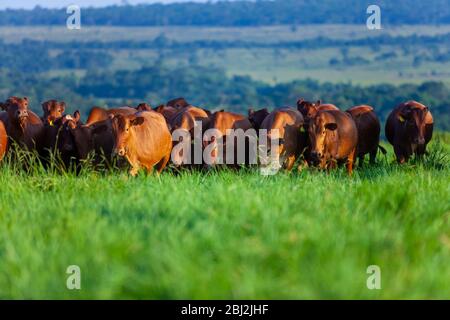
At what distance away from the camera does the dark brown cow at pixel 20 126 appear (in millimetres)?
16422

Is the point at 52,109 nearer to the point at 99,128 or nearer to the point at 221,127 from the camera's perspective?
the point at 99,128

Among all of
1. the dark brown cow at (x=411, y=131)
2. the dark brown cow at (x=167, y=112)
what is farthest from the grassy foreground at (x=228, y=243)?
the dark brown cow at (x=411, y=131)

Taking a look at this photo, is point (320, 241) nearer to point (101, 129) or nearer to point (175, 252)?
point (175, 252)

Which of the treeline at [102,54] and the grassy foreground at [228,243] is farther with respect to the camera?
the treeline at [102,54]

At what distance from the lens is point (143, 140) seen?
15477 millimetres

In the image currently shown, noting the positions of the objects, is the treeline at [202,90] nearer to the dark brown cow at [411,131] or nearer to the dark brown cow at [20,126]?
the dark brown cow at [411,131]

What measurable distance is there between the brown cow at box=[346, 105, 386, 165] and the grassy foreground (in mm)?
9418

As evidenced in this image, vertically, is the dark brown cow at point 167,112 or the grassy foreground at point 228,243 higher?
the dark brown cow at point 167,112

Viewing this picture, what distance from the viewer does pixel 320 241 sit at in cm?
723

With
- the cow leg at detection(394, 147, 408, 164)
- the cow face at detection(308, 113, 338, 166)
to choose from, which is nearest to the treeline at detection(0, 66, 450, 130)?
the cow leg at detection(394, 147, 408, 164)

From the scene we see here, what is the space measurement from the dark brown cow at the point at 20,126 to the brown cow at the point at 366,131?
20.7ft

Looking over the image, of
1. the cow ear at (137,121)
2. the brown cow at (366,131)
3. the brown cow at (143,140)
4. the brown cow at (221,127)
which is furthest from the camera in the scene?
the brown cow at (366,131)

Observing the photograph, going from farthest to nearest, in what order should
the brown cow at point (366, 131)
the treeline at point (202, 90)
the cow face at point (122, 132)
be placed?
the treeline at point (202, 90), the brown cow at point (366, 131), the cow face at point (122, 132)

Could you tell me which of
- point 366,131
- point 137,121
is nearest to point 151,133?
point 137,121
